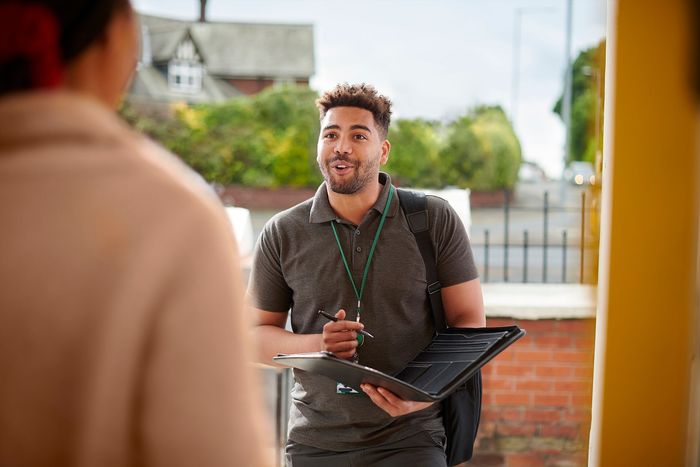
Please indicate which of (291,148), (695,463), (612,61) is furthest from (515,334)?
(291,148)

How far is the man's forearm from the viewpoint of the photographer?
8.34 ft

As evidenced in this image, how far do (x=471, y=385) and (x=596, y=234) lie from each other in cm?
87

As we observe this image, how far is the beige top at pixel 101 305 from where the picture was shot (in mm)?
777

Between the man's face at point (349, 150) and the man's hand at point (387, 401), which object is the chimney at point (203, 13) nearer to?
the man's face at point (349, 150)

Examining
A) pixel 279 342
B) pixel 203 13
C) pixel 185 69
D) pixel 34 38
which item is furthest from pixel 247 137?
pixel 203 13

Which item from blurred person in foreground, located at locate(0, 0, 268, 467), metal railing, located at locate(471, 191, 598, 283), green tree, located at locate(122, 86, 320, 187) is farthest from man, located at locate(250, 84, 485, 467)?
green tree, located at locate(122, 86, 320, 187)

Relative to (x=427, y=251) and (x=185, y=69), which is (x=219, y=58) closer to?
(x=185, y=69)

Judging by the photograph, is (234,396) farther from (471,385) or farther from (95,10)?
(471,385)

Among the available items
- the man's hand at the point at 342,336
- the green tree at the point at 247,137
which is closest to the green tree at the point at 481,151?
the green tree at the point at 247,137

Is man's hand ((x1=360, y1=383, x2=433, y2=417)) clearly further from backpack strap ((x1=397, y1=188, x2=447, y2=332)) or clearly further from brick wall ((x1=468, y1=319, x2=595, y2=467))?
brick wall ((x1=468, y1=319, x2=595, y2=467))

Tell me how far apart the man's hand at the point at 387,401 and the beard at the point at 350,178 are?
682 millimetres

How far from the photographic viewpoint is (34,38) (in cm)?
85

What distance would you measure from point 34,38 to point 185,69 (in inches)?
1342

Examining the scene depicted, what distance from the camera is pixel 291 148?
19547mm
